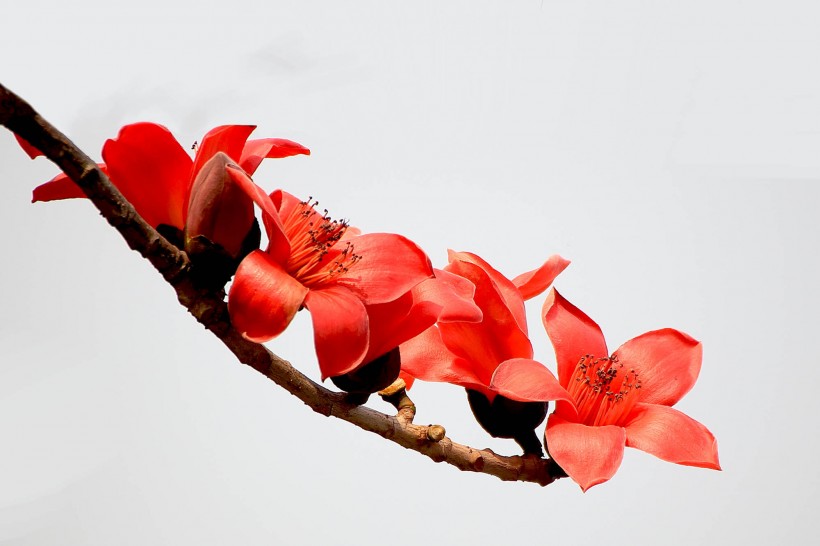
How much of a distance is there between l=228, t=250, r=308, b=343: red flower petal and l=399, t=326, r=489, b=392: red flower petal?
0.11m

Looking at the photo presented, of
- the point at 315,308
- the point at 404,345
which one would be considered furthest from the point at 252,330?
the point at 404,345

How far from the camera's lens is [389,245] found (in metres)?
0.31

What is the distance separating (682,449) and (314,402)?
0.51 feet

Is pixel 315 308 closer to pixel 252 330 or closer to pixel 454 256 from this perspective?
pixel 252 330

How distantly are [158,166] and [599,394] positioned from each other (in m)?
0.22

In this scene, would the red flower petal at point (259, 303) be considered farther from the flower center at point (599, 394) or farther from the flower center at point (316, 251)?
the flower center at point (599, 394)

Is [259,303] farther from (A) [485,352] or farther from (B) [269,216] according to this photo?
(A) [485,352]

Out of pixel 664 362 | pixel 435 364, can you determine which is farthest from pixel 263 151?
pixel 664 362

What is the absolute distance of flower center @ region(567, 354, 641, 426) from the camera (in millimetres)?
366

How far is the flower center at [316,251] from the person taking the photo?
0.97 feet

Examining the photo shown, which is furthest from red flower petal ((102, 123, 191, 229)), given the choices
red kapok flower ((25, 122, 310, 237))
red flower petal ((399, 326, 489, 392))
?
red flower petal ((399, 326, 489, 392))

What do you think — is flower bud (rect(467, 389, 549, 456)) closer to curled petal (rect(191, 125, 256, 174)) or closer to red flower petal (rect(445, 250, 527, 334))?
red flower petal (rect(445, 250, 527, 334))

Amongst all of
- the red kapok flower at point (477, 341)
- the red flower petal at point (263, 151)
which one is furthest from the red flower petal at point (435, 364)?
the red flower petal at point (263, 151)

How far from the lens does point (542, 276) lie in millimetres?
401
